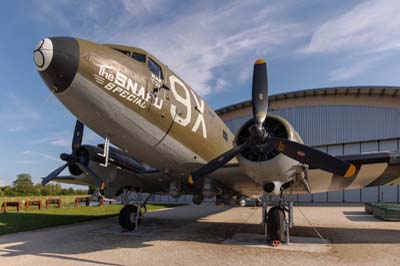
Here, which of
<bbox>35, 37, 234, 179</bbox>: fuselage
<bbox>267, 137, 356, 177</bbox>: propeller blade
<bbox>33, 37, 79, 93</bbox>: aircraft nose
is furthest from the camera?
<bbox>267, 137, 356, 177</bbox>: propeller blade

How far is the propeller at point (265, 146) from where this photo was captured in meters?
8.02

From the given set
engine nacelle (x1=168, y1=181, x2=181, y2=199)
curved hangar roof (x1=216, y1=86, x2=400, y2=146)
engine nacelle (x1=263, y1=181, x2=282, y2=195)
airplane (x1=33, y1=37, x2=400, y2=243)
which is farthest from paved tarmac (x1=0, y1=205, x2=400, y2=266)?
curved hangar roof (x1=216, y1=86, x2=400, y2=146)

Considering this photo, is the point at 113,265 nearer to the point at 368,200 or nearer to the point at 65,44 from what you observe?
the point at 65,44

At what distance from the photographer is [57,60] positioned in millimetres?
6488

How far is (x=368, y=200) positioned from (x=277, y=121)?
28043 millimetres

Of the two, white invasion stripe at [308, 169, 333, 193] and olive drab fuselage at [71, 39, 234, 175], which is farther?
white invasion stripe at [308, 169, 333, 193]

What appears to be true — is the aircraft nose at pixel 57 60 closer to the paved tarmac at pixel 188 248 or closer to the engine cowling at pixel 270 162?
the paved tarmac at pixel 188 248

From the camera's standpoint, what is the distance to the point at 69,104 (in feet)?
24.1

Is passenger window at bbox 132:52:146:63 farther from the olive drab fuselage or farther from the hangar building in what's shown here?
the hangar building

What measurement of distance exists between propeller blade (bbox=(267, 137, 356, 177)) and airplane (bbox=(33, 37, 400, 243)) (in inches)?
1.0

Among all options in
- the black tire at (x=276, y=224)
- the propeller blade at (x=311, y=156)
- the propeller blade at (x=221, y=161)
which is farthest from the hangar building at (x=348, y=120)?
the propeller blade at (x=221, y=161)

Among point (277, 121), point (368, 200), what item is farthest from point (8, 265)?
point (368, 200)

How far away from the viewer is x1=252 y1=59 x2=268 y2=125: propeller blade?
29.0ft

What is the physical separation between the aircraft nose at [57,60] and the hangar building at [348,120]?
31.4 metres
